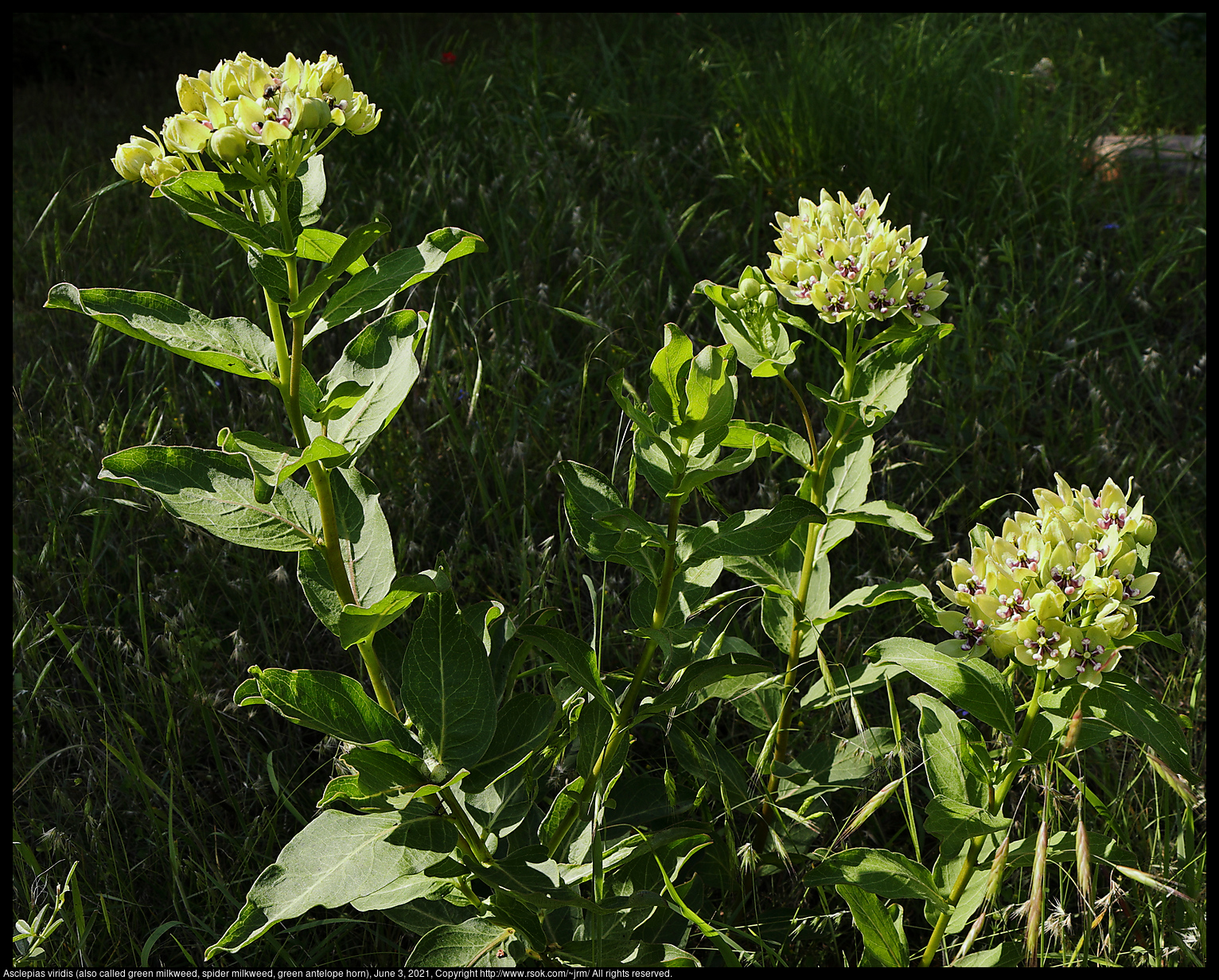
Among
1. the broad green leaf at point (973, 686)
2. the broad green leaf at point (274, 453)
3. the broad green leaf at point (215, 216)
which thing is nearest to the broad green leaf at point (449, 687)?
the broad green leaf at point (274, 453)

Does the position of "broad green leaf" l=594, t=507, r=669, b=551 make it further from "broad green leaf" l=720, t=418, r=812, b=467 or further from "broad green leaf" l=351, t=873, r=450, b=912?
"broad green leaf" l=351, t=873, r=450, b=912

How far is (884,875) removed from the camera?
1481 mm

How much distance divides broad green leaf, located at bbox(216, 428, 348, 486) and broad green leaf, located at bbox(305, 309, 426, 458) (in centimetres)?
7

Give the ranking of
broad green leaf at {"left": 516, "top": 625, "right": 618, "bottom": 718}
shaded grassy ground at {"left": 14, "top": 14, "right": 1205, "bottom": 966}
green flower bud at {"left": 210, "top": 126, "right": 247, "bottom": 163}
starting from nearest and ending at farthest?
green flower bud at {"left": 210, "top": 126, "right": 247, "bottom": 163}
broad green leaf at {"left": 516, "top": 625, "right": 618, "bottom": 718}
shaded grassy ground at {"left": 14, "top": 14, "right": 1205, "bottom": 966}

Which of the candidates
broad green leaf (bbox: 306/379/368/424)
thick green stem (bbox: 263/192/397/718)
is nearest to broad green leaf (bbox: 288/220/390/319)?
thick green stem (bbox: 263/192/397/718)

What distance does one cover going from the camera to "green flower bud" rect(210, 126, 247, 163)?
107cm

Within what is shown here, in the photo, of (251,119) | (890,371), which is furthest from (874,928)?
(251,119)

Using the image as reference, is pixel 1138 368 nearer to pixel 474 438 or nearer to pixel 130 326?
pixel 474 438

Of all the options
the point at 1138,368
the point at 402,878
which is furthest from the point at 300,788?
the point at 1138,368

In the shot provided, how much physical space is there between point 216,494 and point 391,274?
0.39 m

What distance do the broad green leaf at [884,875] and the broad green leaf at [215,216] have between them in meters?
1.23

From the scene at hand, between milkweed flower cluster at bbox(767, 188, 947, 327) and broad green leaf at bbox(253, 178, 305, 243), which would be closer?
broad green leaf at bbox(253, 178, 305, 243)

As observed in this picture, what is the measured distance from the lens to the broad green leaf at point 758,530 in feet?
4.17

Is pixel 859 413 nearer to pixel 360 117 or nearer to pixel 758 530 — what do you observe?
pixel 758 530
